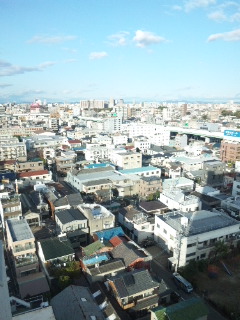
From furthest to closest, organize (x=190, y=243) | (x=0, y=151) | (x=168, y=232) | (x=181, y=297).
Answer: (x=0, y=151) < (x=168, y=232) < (x=190, y=243) < (x=181, y=297)

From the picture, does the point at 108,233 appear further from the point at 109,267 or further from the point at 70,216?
the point at 109,267

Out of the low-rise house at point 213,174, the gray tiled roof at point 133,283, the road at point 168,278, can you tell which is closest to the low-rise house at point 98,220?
the road at point 168,278

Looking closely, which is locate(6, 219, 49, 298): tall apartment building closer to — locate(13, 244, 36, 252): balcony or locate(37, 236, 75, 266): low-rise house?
locate(13, 244, 36, 252): balcony

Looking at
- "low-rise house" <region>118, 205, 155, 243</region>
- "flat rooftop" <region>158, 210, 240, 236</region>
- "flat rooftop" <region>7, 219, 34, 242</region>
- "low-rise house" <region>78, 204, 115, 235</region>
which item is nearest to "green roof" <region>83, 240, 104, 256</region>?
"low-rise house" <region>78, 204, 115, 235</region>

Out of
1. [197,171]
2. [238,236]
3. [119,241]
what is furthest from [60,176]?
[238,236]

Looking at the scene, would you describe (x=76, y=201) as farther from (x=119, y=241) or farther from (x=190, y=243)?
(x=190, y=243)
